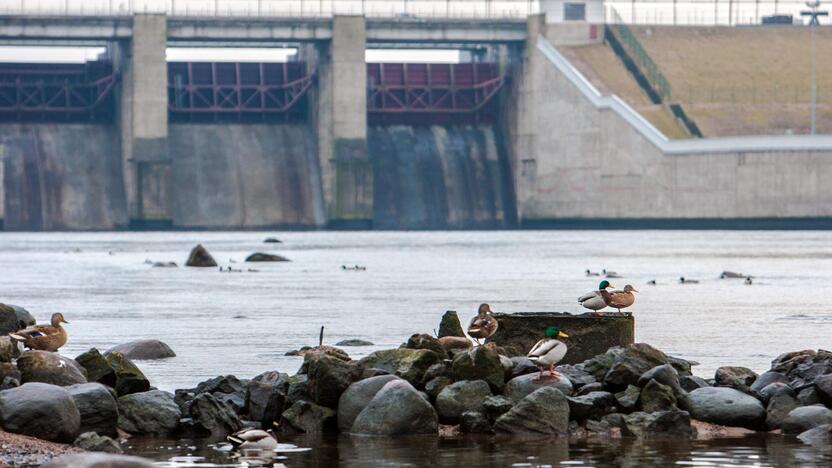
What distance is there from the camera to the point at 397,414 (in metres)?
22.5

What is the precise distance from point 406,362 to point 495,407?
1718mm

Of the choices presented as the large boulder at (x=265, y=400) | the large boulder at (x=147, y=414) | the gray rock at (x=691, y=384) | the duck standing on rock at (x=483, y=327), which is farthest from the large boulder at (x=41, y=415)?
the gray rock at (x=691, y=384)

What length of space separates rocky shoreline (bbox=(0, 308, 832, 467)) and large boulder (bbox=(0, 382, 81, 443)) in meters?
0.19

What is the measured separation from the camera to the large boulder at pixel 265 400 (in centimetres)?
2336

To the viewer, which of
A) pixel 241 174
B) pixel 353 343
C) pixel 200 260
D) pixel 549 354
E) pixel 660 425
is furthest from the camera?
pixel 241 174

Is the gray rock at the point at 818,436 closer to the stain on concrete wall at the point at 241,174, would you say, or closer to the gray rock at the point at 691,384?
the gray rock at the point at 691,384

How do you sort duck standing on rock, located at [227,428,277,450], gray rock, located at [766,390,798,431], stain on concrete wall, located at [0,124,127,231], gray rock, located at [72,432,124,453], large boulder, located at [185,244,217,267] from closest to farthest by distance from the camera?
gray rock, located at [72,432,124,453] → duck standing on rock, located at [227,428,277,450] → gray rock, located at [766,390,798,431] → large boulder, located at [185,244,217,267] → stain on concrete wall, located at [0,124,127,231]

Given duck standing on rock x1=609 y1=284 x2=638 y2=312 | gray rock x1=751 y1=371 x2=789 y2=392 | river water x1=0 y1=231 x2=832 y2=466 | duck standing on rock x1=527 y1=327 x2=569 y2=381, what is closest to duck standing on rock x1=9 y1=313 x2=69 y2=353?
river water x1=0 y1=231 x2=832 y2=466

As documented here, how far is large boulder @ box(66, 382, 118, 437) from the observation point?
71.9 ft

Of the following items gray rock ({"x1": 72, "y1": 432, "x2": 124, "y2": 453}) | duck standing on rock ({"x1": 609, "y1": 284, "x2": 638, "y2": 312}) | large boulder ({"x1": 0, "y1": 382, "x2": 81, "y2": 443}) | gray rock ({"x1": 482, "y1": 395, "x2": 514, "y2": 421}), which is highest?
duck standing on rock ({"x1": 609, "y1": 284, "x2": 638, "y2": 312})

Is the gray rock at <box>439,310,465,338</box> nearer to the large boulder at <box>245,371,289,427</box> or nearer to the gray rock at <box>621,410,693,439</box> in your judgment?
the large boulder at <box>245,371,289,427</box>

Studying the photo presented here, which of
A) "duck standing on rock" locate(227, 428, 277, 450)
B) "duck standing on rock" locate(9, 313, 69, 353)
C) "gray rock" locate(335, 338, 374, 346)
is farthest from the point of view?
"gray rock" locate(335, 338, 374, 346)

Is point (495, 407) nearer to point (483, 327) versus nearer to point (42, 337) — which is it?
point (483, 327)

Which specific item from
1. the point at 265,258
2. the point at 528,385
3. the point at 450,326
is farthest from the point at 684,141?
the point at 528,385
